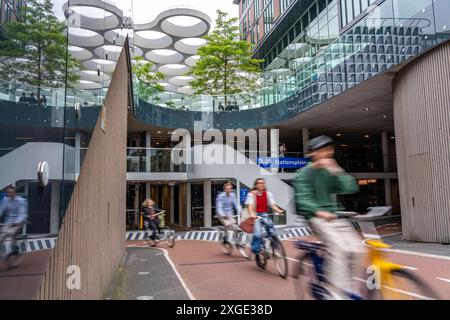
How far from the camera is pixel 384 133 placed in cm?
3108

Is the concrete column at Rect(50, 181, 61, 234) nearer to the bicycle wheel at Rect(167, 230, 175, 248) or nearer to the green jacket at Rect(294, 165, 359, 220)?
the green jacket at Rect(294, 165, 359, 220)

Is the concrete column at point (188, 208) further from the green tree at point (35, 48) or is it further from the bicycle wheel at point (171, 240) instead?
the green tree at point (35, 48)

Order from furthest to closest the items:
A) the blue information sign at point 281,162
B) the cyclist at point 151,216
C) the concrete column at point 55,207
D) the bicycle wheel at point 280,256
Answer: the blue information sign at point 281,162, the cyclist at point 151,216, the bicycle wheel at point 280,256, the concrete column at point 55,207

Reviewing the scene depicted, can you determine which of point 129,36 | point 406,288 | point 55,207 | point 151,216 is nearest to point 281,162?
point 151,216

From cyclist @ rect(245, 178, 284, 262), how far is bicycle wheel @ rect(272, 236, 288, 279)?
352mm

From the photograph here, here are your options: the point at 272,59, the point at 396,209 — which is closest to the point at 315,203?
the point at 396,209

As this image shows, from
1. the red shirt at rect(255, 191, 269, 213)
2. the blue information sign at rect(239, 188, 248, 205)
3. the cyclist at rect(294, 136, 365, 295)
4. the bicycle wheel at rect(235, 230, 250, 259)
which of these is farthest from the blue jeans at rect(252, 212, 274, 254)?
the blue information sign at rect(239, 188, 248, 205)

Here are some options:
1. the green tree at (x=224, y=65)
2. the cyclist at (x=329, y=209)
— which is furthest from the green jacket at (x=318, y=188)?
the green tree at (x=224, y=65)

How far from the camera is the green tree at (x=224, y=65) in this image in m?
31.1

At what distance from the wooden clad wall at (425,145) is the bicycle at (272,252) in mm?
8547

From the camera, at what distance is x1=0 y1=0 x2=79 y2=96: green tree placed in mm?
2277

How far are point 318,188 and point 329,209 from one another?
28cm
